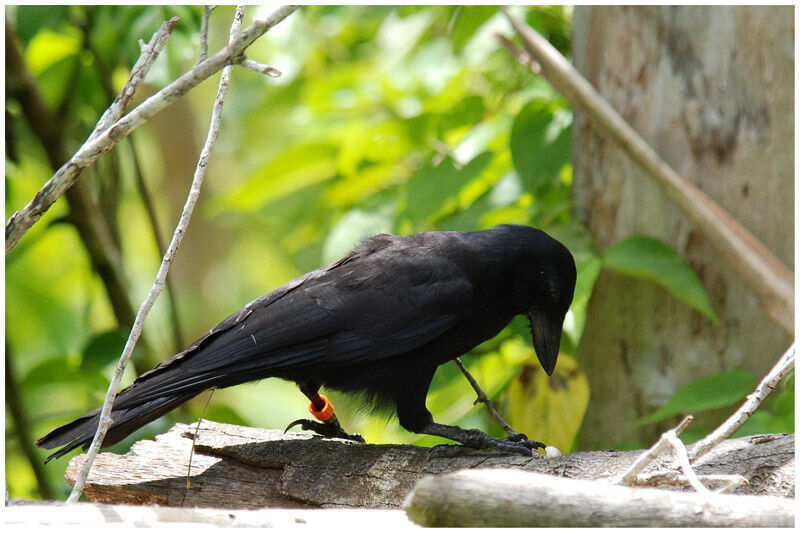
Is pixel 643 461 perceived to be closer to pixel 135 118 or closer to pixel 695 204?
pixel 135 118

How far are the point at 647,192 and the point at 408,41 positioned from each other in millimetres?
1698

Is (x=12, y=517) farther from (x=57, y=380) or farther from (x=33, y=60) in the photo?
(x=33, y=60)

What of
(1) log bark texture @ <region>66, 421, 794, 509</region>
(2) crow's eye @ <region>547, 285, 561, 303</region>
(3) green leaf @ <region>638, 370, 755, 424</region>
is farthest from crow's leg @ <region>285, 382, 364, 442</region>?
(3) green leaf @ <region>638, 370, 755, 424</region>

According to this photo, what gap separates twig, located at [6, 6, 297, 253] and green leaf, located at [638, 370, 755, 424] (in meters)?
2.11

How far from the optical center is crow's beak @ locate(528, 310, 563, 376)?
9.49 feet

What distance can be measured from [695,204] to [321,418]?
1918 millimetres

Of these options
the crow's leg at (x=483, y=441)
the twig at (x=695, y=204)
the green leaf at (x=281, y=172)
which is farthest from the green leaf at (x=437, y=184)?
the crow's leg at (x=483, y=441)

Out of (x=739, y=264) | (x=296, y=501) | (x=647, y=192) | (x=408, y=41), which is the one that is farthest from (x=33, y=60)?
(x=739, y=264)

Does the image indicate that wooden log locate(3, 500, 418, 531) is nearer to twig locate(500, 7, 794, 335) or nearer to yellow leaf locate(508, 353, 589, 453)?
yellow leaf locate(508, 353, 589, 453)

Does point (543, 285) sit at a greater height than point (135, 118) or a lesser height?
lesser

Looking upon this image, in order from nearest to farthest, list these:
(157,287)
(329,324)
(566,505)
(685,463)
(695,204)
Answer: (566,505) → (685,463) → (157,287) → (329,324) → (695,204)

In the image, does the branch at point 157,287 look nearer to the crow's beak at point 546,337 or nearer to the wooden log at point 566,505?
the wooden log at point 566,505

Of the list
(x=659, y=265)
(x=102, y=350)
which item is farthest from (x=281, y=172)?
(x=659, y=265)

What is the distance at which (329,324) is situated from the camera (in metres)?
2.72
